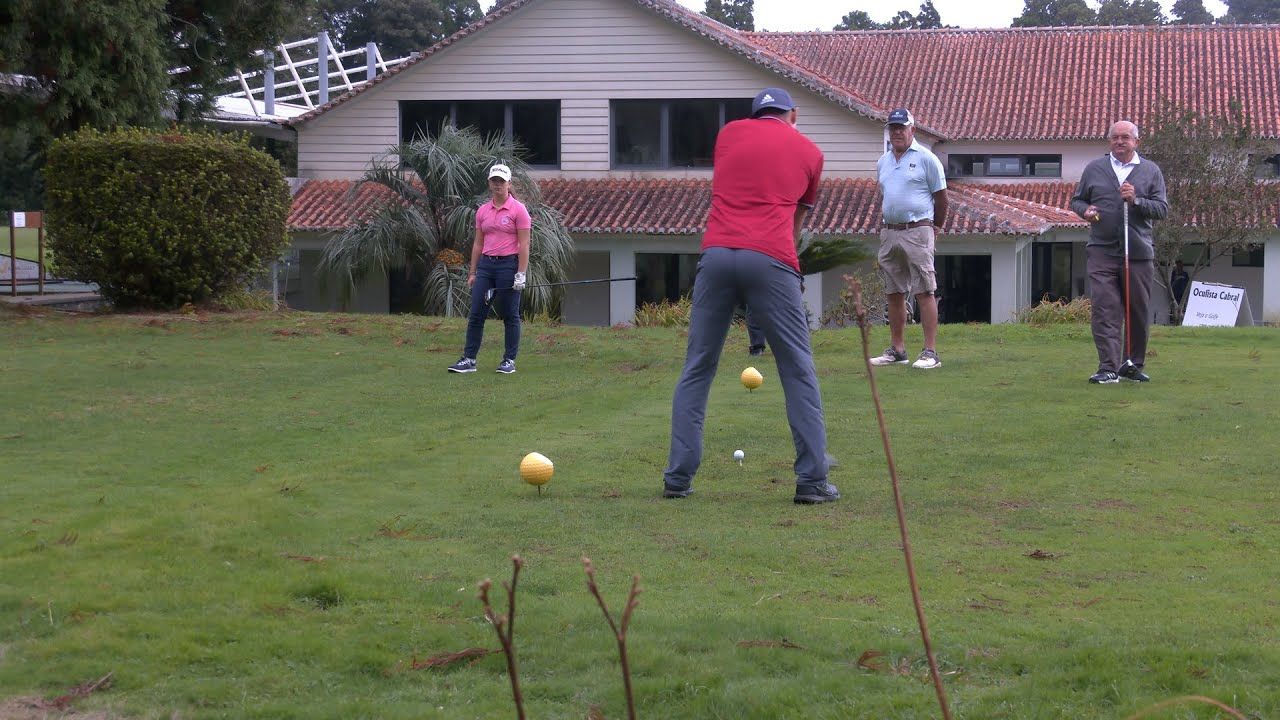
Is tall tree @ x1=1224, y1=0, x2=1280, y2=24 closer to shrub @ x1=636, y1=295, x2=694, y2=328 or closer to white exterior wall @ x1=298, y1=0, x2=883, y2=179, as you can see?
white exterior wall @ x1=298, y1=0, x2=883, y2=179

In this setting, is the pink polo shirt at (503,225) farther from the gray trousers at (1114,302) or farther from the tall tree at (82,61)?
the tall tree at (82,61)

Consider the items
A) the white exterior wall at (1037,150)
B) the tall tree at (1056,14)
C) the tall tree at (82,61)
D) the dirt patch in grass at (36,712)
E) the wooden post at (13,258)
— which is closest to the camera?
the dirt patch in grass at (36,712)

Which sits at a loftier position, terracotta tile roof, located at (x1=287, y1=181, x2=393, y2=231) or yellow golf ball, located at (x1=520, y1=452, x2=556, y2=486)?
terracotta tile roof, located at (x1=287, y1=181, x2=393, y2=231)

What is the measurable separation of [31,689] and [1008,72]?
139 feet

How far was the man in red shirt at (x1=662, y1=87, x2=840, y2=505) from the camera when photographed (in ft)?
22.4

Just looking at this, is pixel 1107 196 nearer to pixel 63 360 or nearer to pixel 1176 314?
pixel 63 360

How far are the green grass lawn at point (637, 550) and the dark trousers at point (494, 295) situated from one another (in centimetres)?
136

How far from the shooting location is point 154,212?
1645 centimetres

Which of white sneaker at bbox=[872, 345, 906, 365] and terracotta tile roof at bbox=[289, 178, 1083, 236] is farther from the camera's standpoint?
terracotta tile roof at bbox=[289, 178, 1083, 236]

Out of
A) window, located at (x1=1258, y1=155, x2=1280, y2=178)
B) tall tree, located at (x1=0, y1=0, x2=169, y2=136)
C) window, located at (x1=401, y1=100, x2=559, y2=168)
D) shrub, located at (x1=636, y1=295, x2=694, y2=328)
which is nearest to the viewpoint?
tall tree, located at (x1=0, y1=0, x2=169, y2=136)

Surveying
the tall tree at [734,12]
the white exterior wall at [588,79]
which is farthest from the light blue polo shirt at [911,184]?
the tall tree at [734,12]

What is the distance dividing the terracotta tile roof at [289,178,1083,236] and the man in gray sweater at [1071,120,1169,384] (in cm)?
1761

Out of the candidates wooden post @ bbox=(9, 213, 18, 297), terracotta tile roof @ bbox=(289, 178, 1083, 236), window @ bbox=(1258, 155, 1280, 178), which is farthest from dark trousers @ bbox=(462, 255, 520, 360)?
window @ bbox=(1258, 155, 1280, 178)

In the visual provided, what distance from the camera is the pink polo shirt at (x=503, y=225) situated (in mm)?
12570
